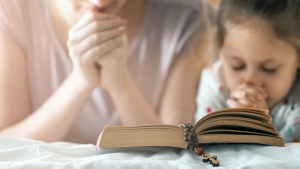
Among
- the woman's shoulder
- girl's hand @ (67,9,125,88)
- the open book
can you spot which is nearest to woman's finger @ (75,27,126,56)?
girl's hand @ (67,9,125,88)

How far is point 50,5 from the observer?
1.21 meters

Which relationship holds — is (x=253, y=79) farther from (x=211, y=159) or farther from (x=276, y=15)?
(x=211, y=159)

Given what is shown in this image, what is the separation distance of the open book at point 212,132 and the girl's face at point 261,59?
0.38 metres

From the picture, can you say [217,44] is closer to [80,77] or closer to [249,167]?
[80,77]

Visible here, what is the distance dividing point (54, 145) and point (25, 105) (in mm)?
477

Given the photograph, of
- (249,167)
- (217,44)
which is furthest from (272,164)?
(217,44)

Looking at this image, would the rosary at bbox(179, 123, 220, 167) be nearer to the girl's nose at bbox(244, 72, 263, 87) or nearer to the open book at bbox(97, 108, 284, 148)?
the open book at bbox(97, 108, 284, 148)

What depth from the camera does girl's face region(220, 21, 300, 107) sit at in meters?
1.09

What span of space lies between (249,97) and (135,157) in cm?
51

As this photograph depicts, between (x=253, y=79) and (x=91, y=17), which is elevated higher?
(x=91, y=17)

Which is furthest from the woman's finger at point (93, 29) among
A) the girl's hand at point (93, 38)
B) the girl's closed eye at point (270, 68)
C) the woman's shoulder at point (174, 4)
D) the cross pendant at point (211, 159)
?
the cross pendant at point (211, 159)

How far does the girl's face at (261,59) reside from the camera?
1.09 metres

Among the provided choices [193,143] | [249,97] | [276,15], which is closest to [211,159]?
[193,143]

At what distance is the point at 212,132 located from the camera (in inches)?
28.2
